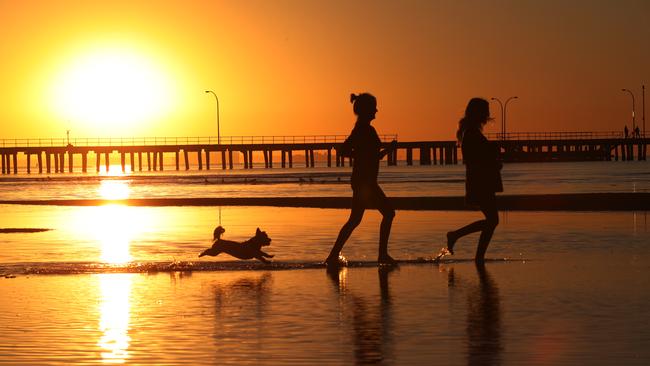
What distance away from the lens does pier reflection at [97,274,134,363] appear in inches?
304

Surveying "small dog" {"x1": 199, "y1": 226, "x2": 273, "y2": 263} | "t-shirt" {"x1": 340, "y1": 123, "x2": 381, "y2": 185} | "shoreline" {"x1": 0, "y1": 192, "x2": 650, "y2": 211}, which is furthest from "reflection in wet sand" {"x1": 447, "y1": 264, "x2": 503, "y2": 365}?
"shoreline" {"x1": 0, "y1": 192, "x2": 650, "y2": 211}

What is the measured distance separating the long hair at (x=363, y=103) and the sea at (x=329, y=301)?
1702mm

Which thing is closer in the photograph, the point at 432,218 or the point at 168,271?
the point at 168,271

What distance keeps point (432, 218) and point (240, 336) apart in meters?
15.8

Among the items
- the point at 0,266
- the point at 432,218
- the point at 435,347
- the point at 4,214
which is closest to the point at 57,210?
the point at 4,214

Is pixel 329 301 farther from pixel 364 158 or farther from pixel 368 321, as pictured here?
pixel 364 158

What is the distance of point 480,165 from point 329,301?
3516mm

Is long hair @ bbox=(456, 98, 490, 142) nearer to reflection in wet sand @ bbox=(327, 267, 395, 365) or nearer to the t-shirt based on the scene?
the t-shirt

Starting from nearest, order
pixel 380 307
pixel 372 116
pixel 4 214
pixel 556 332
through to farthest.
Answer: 1. pixel 556 332
2. pixel 380 307
3. pixel 372 116
4. pixel 4 214

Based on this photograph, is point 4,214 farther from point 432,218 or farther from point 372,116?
point 372,116

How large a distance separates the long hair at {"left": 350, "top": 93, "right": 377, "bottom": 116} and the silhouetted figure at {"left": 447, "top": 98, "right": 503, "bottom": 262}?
99 centimetres

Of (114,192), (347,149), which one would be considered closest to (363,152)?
(347,149)

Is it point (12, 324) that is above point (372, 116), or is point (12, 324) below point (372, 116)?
below

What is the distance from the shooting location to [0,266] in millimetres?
14188
